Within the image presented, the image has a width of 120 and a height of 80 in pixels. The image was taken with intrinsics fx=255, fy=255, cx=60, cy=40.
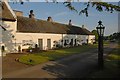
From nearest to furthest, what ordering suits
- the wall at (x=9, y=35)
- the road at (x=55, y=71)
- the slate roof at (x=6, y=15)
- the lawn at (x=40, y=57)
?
the road at (x=55, y=71) → the lawn at (x=40, y=57) → the slate roof at (x=6, y=15) → the wall at (x=9, y=35)

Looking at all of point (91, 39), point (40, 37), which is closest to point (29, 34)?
point (40, 37)

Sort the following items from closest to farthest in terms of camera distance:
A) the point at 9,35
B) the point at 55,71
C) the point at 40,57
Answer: the point at 55,71, the point at 40,57, the point at 9,35

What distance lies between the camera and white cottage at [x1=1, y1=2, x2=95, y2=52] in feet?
116

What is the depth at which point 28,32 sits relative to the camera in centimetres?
4059

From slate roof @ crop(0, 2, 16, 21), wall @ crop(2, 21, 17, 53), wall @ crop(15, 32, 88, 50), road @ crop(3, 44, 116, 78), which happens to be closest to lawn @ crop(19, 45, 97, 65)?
road @ crop(3, 44, 116, 78)

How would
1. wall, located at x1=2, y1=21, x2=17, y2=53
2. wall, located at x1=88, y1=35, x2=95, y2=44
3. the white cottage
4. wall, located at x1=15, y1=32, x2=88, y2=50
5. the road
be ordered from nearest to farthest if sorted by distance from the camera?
the road < wall, located at x1=2, y1=21, x2=17, y2=53 < the white cottage < wall, located at x1=15, y1=32, x2=88, y2=50 < wall, located at x1=88, y1=35, x2=95, y2=44

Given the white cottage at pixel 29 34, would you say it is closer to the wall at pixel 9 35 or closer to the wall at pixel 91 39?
the wall at pixel 9 35

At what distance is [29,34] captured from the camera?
134 feet

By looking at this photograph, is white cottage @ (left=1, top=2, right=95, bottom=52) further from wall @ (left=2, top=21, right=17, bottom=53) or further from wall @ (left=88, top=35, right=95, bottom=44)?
wall @ (left=88, top=35, right=95, bottom=44)

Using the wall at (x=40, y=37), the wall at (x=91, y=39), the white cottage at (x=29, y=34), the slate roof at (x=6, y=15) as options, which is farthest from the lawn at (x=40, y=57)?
the wall at (x=91, y=39)

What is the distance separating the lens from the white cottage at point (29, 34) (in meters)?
35.3

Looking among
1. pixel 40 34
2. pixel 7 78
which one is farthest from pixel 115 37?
pixel 40 34

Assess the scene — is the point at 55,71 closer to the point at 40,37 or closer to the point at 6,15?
the point at 6,15

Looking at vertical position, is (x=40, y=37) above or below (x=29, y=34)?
below
